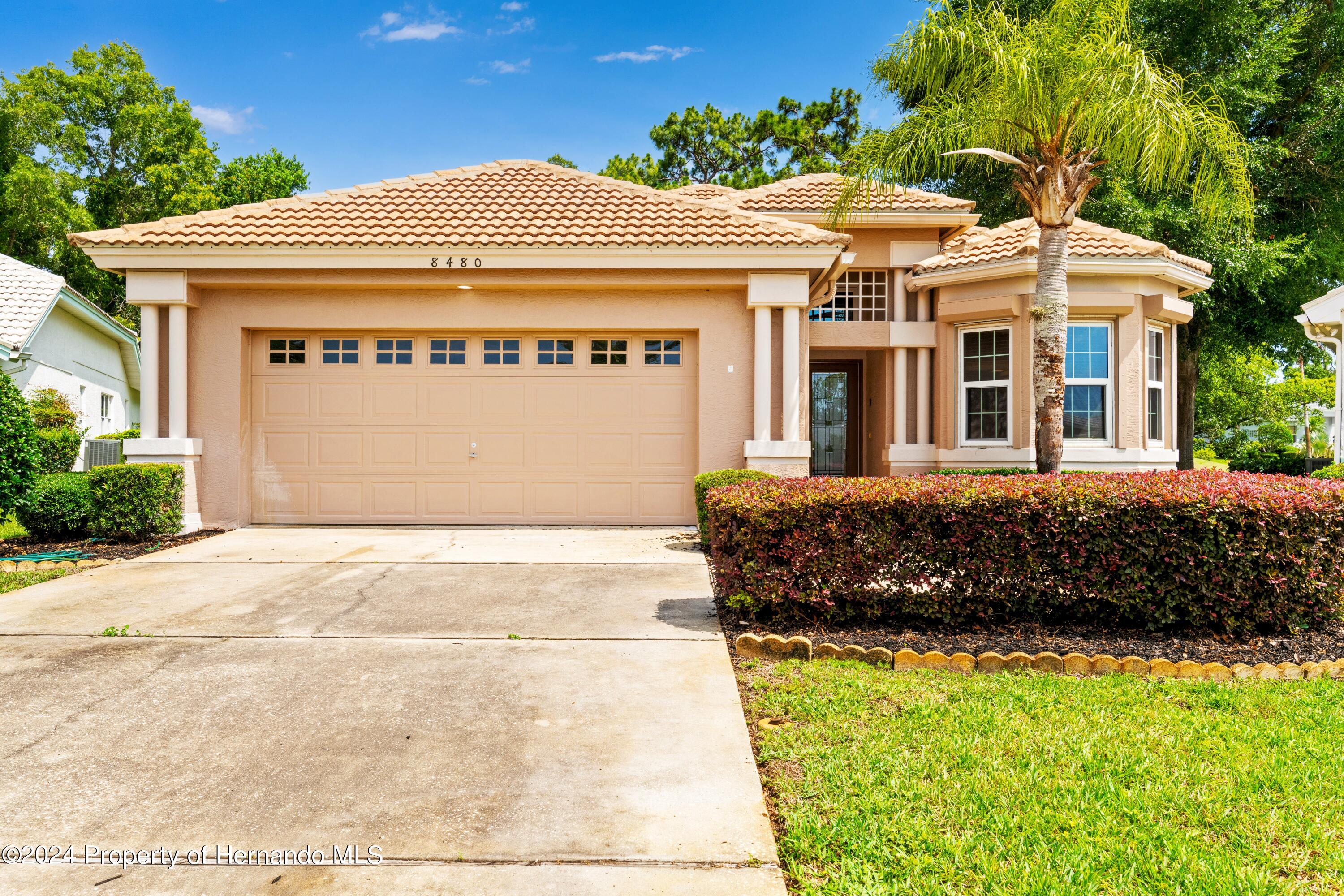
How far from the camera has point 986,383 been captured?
12484 mm

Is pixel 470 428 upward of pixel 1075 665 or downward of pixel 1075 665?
upward

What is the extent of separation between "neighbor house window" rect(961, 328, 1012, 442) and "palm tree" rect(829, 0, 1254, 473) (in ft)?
14.1

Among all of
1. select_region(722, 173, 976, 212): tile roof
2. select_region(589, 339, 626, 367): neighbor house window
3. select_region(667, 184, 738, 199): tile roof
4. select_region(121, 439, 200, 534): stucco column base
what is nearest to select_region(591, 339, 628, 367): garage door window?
select_region(589, 339, 626, 367): neighbor house window

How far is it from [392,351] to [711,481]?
5.31 meters

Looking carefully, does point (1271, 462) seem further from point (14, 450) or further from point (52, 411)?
point (52, 411)

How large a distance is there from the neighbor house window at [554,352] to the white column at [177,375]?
4.72 m

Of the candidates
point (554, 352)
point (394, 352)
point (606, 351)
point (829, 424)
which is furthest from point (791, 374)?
point (829, 424)

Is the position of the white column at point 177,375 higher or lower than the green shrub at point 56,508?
higher

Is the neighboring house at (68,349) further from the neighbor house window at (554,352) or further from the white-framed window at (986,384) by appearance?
the white-framed window at (986,384)

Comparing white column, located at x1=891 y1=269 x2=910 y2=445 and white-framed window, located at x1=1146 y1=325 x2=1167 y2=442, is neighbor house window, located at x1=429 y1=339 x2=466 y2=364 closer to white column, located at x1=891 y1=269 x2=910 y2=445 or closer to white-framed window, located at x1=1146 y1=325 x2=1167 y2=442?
white column, located at x1=891 y1=269 x2=910 y2=445

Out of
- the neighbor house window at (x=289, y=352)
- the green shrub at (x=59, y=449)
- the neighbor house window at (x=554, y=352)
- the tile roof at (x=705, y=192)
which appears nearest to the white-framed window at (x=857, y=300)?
the tile roof at (x=705, y=192)

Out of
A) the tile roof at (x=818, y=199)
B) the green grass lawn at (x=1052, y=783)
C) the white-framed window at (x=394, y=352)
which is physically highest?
the tile roof at (x=818, y=199)

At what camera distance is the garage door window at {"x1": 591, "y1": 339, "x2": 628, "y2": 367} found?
11062 mm

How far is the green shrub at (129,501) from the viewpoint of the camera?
926cm
